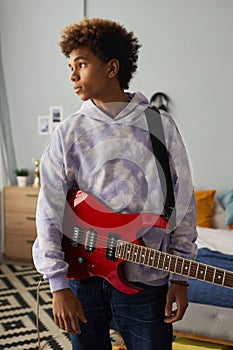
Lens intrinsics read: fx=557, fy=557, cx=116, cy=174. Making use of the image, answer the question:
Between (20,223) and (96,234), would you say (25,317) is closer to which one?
(20,223)

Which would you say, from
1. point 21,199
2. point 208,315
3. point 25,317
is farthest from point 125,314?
point 21,199

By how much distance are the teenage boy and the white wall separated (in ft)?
10.3

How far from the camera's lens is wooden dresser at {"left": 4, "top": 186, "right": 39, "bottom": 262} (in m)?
4.66

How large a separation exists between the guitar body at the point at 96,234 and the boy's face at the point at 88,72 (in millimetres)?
272

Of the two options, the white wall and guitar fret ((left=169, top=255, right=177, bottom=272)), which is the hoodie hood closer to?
guitar fret ((left=169, top=255, right=177, bottom=272))

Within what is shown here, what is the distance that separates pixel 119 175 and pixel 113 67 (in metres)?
0.29

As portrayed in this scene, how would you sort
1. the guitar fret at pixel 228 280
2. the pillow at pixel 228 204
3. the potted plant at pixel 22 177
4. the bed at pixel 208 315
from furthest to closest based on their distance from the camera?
the potted plant at pixel 22 177, the pillow at pixel 228 204, the bed at pixel 208 315, the guitar fret at pixel 228 280

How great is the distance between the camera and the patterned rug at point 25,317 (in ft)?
9.94

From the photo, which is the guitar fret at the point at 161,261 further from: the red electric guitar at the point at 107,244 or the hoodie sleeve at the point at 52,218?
the hoodie sleeve at the point at 52,218

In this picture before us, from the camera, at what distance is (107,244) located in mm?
1452

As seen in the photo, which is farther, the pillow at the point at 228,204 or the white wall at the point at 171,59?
the white wall at the point at 171,59

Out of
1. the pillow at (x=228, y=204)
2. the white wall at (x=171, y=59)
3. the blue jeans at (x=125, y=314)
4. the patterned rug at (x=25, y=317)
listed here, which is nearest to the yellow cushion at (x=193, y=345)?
the patterned rug at (x=25, y=317)

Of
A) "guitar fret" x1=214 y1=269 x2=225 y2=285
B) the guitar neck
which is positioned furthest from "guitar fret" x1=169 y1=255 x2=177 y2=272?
"guitar fret" x1=214 y1=269 x2=225 y2=285

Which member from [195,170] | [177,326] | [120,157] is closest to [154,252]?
[120,157]
